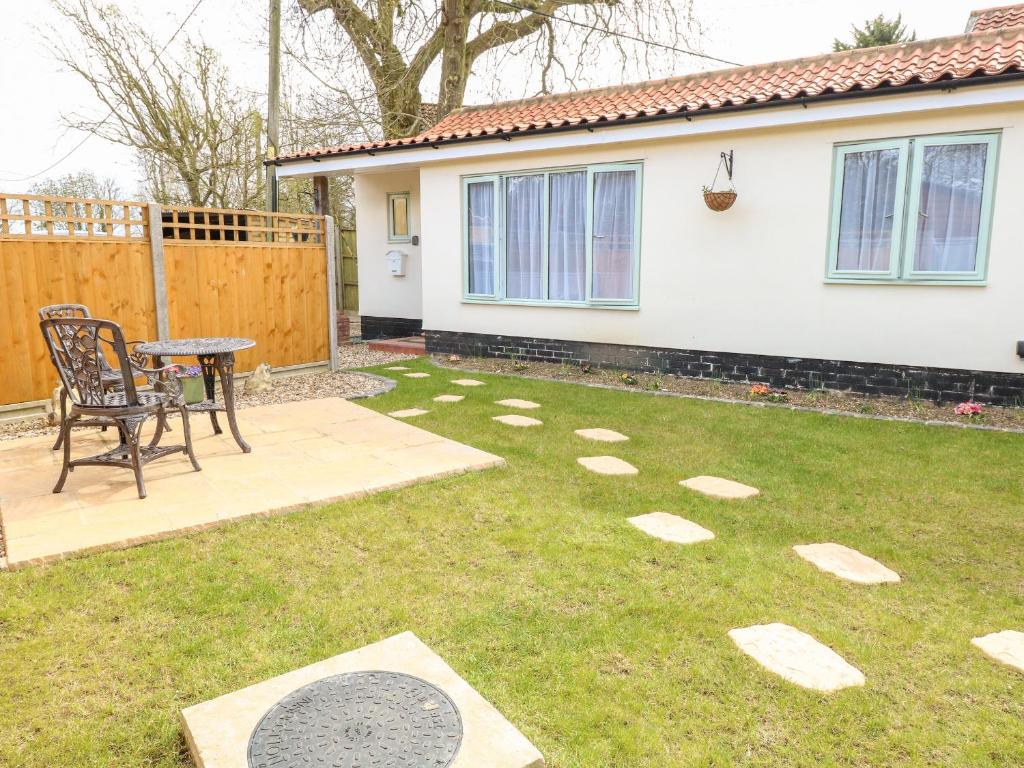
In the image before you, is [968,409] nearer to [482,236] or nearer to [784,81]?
[784,81]

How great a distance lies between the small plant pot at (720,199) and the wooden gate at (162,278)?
4581 mm

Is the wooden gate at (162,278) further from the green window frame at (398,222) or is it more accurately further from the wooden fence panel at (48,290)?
the green window frame at (398,222)

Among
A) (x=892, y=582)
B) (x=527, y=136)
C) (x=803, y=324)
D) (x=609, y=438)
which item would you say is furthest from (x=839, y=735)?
(x=527, y=136)

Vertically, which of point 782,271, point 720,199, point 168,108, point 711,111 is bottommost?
point 782,271

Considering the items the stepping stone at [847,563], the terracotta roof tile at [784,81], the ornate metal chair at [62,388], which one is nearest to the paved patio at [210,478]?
the ornate metal chair at [62,388]

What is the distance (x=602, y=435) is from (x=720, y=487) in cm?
141

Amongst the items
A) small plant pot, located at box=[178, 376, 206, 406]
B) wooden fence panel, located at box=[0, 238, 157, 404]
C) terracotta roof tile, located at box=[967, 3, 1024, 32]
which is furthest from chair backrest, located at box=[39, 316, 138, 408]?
terracotta roof tile, located at box=[967, 3, 1024, 32]

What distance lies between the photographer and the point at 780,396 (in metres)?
6.91

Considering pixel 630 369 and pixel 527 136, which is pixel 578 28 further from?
pixel 630 369

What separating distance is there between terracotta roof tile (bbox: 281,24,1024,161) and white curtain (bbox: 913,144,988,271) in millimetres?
749

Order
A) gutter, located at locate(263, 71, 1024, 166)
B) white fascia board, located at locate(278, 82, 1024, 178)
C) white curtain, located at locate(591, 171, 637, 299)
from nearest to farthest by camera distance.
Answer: gutter, located at locate(263, 71, 1024, 166) → white fascia board, located at locate(278, 82, 1024, 178) → white curtain, located at locate(591, 171, 637, 299)

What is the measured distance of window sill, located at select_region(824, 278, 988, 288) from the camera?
6.17 m

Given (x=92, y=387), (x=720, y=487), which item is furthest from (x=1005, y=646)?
(x=92, y=387)

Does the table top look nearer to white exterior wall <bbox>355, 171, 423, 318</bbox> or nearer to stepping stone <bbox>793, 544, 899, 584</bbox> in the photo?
stepping stone <bbox>793, 544, 899, 584</bbox>
